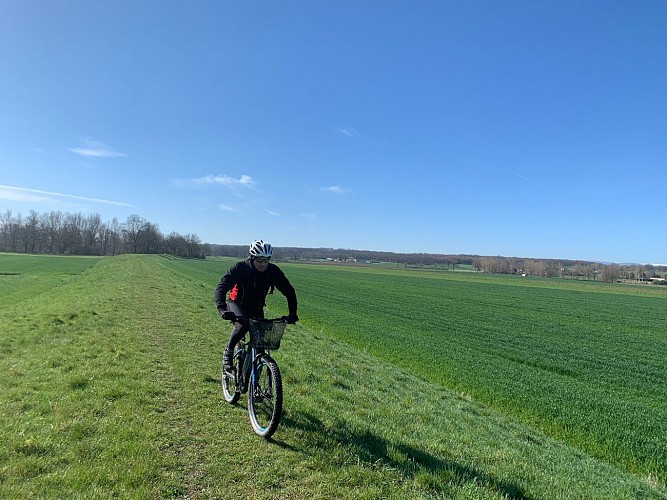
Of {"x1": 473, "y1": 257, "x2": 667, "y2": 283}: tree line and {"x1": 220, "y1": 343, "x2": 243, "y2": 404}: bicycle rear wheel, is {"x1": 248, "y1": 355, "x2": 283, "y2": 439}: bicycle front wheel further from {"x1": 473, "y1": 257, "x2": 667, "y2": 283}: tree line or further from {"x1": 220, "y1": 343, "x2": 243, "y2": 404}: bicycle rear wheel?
{"x1": 473, "y1": 257, "x2": 667, "y2": 283}: tree line

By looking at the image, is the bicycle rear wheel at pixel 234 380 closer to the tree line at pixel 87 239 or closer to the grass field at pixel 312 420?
the grass field at pixel 312 420

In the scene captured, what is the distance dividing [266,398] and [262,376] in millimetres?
316

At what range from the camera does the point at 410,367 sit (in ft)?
44.1

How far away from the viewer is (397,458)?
4.66m

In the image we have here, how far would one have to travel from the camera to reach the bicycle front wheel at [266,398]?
4832 mm

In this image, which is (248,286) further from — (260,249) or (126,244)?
(126,244)

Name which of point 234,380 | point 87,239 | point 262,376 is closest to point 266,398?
point 262,376


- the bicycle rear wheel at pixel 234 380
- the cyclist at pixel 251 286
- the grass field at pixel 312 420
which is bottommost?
the grass field at pixel 312 420

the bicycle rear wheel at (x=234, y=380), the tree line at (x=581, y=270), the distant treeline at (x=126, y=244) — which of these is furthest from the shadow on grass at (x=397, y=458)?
the tree line at (x=581, y=270)

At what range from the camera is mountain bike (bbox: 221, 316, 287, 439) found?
194 inches

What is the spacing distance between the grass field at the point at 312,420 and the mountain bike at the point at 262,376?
0.23 meters

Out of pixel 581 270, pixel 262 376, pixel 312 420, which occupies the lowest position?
pixel 312 420

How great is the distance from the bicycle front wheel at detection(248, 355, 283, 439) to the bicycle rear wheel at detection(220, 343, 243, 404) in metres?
0.53

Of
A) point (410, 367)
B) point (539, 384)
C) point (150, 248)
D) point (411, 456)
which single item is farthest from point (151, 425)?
point (150, 248)
